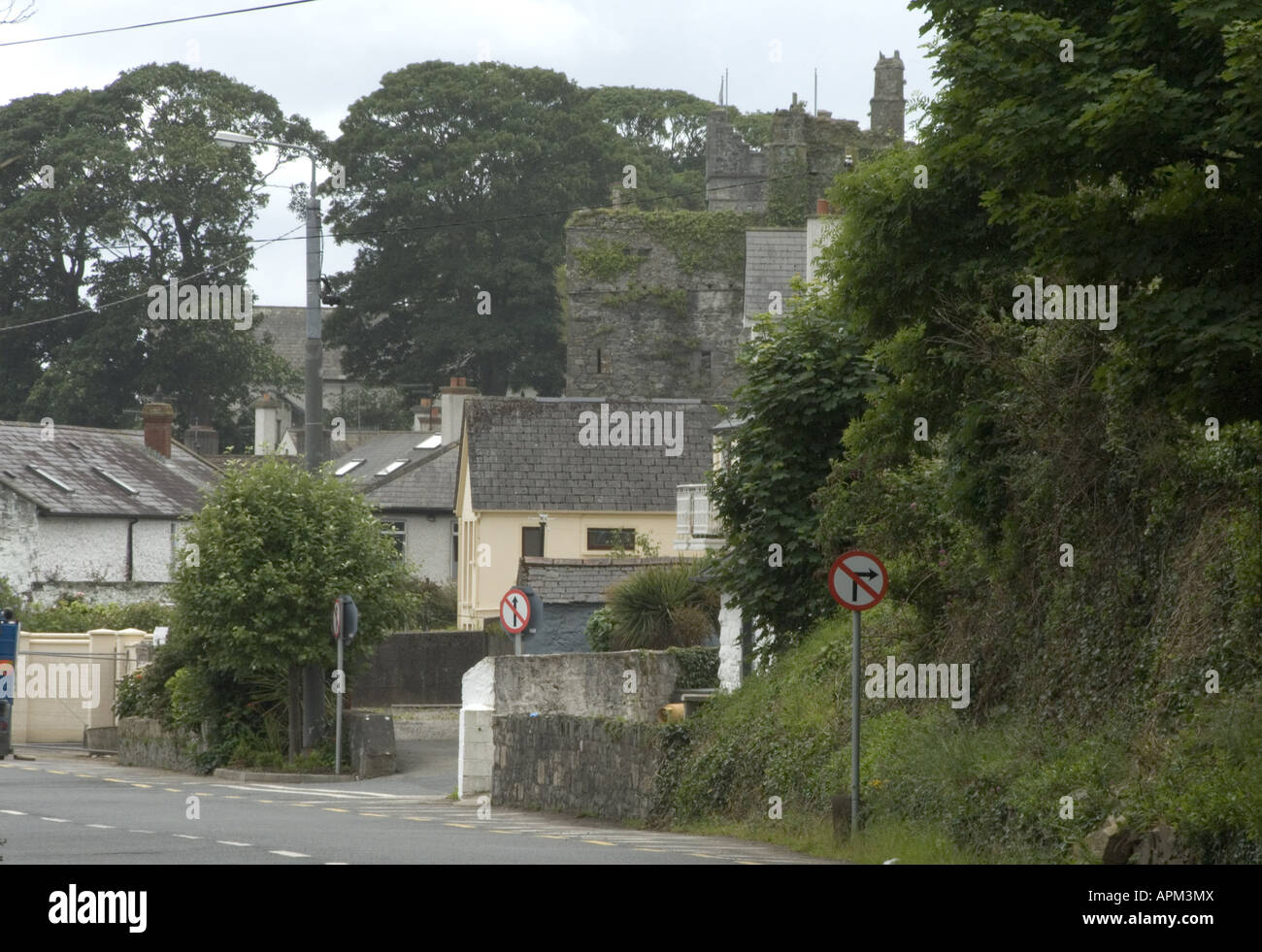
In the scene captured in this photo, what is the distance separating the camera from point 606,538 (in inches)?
1797

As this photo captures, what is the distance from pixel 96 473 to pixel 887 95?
26528 millimetres

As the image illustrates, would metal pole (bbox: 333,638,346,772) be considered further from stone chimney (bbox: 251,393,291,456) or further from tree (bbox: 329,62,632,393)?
tree (bbox: 329,62,632,393)

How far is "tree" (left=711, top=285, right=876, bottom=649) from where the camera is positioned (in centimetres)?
2188

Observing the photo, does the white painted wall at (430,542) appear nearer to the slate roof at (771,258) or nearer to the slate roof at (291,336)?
the slate roof at (771,258)

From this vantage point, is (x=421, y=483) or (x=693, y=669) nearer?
(x=693, y=669)

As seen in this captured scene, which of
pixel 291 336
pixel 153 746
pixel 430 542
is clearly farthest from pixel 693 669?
pixel 291 336

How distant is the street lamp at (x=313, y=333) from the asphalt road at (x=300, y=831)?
546 cm

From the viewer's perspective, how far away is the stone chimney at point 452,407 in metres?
56.6

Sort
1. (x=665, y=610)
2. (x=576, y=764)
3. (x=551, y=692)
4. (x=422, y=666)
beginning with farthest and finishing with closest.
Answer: (x=422, y=666) → (x=665, y=610) → (x=551, y=692) → (x=576, y=764)

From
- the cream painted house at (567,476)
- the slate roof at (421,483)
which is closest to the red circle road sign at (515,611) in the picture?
the cream painted house at (567,476)

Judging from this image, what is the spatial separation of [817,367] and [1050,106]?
12.0m

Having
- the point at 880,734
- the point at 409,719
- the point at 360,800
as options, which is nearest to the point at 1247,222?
the point at 880,734

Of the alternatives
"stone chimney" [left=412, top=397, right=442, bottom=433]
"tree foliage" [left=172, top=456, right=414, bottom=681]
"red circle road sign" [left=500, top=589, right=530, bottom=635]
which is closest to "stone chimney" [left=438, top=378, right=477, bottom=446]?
"stone chimney" [left=412, top=397, right=442, bottom=433]

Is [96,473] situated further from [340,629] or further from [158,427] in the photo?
[340,629]
